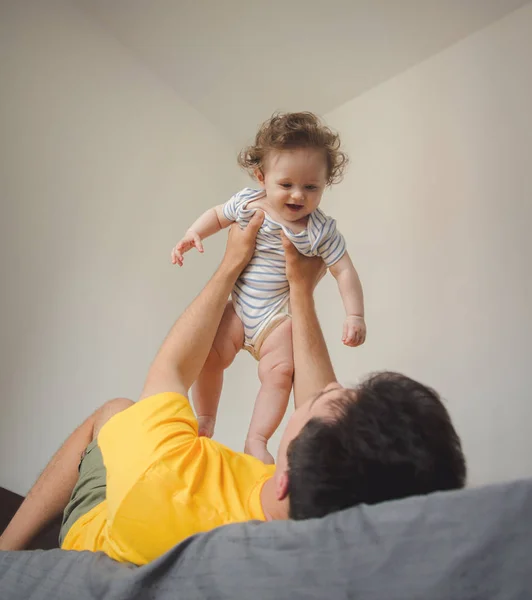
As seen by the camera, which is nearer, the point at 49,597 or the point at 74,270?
the point at 49,597

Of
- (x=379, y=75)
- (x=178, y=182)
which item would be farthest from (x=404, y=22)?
(x=178, y=182)

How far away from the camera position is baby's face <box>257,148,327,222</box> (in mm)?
1038

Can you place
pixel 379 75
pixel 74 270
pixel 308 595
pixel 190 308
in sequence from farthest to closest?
pixel 379 75 → pixel 74 270 → pixel 190 308 → pixel 308 595

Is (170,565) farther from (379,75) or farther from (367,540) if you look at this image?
(379,75)

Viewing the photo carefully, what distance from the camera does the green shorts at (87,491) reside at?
2.90 feet

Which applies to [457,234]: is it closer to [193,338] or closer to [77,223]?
[193,338]

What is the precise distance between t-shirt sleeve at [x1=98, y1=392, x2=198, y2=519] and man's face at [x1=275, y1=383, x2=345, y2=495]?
0.45ft

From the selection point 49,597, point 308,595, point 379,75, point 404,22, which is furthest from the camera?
point 379,75

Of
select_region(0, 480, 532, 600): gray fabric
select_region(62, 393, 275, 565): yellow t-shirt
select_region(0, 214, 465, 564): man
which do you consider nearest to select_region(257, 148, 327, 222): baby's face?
select_region(0, 214, 465, 564): man

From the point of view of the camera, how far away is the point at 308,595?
17.5 inches

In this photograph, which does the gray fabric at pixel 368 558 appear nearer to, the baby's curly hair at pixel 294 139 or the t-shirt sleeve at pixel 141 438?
the t-shirt sleeve at pixel 141 438

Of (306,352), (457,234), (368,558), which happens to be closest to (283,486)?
(368,558)

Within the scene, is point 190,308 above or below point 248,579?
above

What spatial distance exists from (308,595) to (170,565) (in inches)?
5.9
